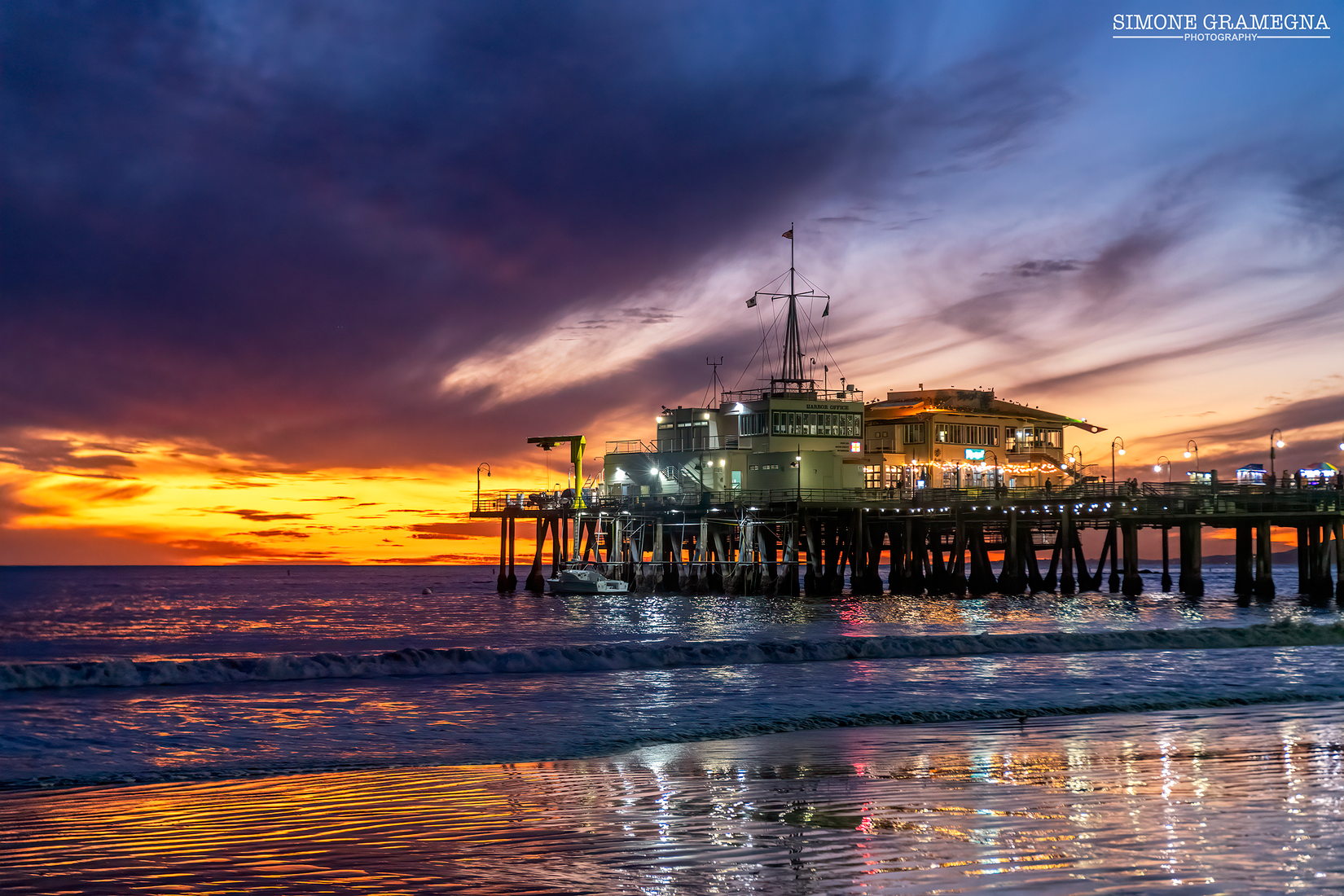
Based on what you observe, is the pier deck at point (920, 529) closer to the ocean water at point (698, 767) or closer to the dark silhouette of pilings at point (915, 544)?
the dark silhouette of pilings at point (915, 544)

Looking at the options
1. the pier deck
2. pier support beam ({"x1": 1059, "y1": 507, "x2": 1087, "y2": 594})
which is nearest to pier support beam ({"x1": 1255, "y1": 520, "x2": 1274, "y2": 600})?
the pier deck

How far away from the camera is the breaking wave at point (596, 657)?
81.3 ft

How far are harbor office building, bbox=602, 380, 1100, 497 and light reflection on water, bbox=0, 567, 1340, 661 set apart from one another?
1099cm

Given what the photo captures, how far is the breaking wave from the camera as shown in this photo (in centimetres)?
2477

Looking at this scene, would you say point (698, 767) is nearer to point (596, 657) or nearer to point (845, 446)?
point (596, 657)

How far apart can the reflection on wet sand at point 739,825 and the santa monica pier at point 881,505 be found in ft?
178

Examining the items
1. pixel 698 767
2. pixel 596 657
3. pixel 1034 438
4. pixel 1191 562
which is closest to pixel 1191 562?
pixel 1191 562

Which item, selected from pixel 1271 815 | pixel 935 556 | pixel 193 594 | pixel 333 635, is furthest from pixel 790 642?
pixel 193 594

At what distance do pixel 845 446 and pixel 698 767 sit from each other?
74.6 metres

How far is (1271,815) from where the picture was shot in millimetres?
10852

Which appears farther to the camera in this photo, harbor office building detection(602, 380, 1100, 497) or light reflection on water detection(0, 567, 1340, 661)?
harbor office building detection(602, 380, 1100, 497)

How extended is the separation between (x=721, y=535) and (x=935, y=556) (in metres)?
→ 16.7

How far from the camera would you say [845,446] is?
289 feet

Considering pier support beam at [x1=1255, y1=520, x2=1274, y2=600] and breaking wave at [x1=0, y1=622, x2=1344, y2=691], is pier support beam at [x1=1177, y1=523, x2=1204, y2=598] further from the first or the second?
breaking wave at [x1=0, y1=622, x2=1344, y2=691]
